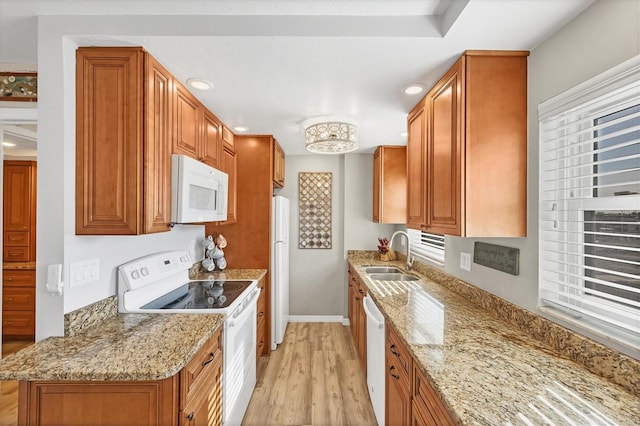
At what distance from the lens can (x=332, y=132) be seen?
94.2 inches

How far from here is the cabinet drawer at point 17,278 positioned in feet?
10.6

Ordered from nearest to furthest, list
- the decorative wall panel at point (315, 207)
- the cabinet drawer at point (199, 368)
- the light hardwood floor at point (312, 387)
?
the cabinet drawer at point (199, 368), the light hardwood floor at point (312, 387), the decorative wall panel at point (315, 207)

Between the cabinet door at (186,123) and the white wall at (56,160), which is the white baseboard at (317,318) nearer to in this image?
the cabinet door at (186,123)

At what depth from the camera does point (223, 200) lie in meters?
2.42

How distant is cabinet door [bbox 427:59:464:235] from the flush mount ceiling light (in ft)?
2.31

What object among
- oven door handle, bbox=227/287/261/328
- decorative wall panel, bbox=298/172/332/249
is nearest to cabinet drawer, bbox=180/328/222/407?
oven door handle, bbox=227/287/261/328

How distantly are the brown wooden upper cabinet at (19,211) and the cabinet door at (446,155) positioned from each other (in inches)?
171

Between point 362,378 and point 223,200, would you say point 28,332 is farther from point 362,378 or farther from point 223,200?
point 362,378

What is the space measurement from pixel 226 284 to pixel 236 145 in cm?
152

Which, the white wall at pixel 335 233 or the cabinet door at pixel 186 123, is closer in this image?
the cabinet door at pixel 186 123

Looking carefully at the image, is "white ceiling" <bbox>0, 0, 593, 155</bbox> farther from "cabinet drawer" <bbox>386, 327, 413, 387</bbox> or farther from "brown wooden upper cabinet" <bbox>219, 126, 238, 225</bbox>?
"cabinet drawer" <bbox>386, 327, 413, 387</bbox>

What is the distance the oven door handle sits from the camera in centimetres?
181

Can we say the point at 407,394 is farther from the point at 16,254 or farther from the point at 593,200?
the point at 16,254

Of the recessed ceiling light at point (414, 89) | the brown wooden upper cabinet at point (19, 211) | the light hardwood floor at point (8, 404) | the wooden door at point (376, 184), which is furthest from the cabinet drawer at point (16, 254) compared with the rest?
the recessed ceiling light at point (414, 89)
